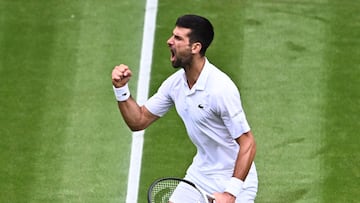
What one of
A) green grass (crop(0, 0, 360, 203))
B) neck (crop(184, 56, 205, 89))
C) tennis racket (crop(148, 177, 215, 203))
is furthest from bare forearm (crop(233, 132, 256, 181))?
green grass (crop(0, 0, 360, 203))

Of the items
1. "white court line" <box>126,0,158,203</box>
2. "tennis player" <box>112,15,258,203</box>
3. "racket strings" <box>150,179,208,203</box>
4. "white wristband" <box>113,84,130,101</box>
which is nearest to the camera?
"tennis player" <box>112,15,258,203</box>

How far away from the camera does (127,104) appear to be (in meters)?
8.95

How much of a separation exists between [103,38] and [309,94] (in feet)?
8.35

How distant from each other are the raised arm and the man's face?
1.24 feet

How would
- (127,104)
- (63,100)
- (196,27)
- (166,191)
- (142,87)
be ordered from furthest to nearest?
(142,87) → (63,100) → (127,104) → (166,191) → (196,27)

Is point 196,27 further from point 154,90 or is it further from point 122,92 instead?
point 154,90

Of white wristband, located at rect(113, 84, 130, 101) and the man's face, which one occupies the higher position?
the man's face

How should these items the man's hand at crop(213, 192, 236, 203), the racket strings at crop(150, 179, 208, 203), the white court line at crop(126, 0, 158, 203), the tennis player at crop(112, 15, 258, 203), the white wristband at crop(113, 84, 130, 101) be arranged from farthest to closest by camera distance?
the white court line at crop(126, 0, 158, 203), the white wristband at crop(113, 84, 130, 101), the racket strings at crop(150, 179, 208, 203), the tennis player at crop(112, 15, 258, 203), the man's hand at crop(213, 192, 236, 203)

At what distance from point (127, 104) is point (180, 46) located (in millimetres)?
751

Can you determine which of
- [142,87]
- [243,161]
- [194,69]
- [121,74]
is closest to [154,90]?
[142,87]

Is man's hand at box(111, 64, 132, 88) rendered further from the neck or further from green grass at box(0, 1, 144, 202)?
green grass at box(0, 1, 144, 202)

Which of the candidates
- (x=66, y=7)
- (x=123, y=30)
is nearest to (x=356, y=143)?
(x=123, y=30)

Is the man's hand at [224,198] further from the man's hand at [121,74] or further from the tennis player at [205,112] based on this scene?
the man's hand at [121,74]

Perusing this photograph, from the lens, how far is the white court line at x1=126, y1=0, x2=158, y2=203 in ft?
36.2
